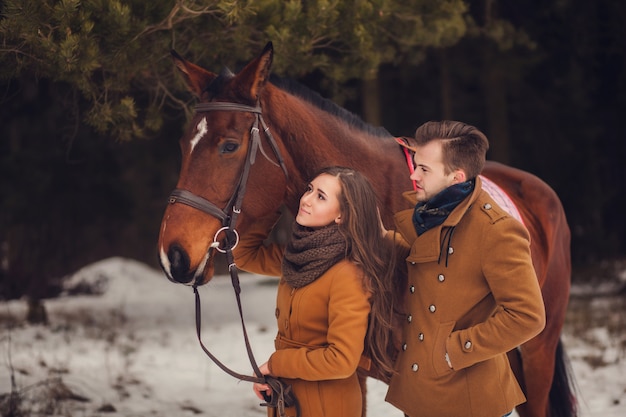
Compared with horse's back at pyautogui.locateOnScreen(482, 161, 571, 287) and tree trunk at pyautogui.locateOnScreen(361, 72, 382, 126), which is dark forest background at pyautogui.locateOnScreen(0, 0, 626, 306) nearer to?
tree trunk at pyautogui.locateOnScreen(361, 72, 382, 126)

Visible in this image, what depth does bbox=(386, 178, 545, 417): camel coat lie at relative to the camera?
220 centimetres

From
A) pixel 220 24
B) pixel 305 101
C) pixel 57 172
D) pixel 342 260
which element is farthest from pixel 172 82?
pixel 57 172

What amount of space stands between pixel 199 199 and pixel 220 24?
5.37 feet

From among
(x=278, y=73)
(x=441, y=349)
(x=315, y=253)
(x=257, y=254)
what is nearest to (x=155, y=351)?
(x=278, y=73)

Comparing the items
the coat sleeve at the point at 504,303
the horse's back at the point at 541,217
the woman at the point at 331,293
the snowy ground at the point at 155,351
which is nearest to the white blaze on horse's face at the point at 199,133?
the woman at the point at 331,293

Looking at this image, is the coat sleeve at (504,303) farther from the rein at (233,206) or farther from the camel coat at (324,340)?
the rein at (233,206)

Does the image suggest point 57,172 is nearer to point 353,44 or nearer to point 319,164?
point 353,44

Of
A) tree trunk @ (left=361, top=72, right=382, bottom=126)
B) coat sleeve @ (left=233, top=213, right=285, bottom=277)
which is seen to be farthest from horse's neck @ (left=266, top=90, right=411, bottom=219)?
tree trunk @ (left=361, top=72, right=382, bottom=126)

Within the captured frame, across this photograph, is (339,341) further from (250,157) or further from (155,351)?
(155,351)

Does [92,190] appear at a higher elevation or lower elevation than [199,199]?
lower

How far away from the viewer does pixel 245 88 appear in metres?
2.86

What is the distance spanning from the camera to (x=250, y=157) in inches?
111

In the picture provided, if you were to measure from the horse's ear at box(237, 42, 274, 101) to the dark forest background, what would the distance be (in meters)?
0.56

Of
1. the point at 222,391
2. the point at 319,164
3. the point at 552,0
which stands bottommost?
the point at 222,391
